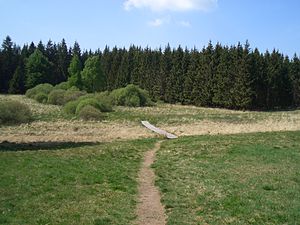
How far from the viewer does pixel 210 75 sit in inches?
3423

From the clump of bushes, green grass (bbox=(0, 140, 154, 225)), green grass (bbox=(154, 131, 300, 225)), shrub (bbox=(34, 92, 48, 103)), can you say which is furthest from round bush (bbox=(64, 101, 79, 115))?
green grass (bbox=(0, 140, 154, 225))

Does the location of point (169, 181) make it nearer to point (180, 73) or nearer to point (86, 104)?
point (86, 104)

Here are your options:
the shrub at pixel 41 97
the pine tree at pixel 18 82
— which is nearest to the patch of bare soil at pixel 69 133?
the shrub at pixel 41 97

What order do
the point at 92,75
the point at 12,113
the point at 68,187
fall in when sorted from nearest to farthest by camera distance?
the point at 68,187
the point at 12,113
the point at 92,75

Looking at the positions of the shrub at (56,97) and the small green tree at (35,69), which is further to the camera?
the small green tree at (35,69)

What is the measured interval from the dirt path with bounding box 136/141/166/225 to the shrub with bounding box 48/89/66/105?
2391 inches

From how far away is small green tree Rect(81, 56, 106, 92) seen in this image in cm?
9680

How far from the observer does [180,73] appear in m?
94.8

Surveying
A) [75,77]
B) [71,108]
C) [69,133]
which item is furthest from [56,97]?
[69,133]

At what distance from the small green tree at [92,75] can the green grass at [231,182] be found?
69615 millimetres

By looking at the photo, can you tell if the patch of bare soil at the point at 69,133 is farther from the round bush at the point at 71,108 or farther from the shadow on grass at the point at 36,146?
the round bush at the point at 71,108

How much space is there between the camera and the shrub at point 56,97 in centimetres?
7952

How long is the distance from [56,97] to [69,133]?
138ft

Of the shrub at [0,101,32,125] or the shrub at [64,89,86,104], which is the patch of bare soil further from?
the shrub at [64,89,86,104]
